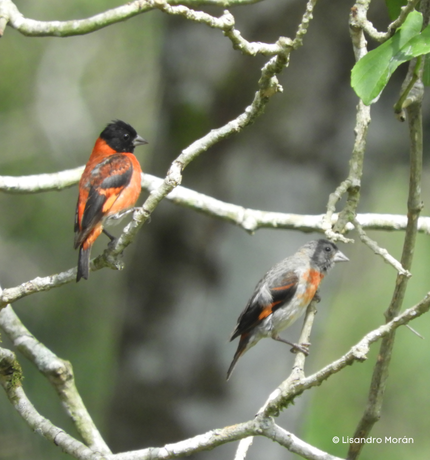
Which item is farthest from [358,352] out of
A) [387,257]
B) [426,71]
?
[426,71]

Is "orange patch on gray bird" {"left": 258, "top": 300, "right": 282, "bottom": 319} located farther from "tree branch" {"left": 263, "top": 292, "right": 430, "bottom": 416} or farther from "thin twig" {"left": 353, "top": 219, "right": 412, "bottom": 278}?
"tree branch" {"left": 263, "top": 292, "right": 430, "bottom": 416}

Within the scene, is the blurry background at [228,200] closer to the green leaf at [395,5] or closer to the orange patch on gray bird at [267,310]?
the orange patch on gray bird at [267,310]

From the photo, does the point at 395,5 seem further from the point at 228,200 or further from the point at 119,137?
the point at 119,137

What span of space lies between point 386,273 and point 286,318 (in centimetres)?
602

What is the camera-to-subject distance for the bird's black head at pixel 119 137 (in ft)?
16.4

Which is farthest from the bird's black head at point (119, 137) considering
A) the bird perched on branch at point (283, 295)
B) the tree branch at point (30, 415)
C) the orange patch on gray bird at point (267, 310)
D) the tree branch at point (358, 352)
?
the tree branch at point (358, 352)

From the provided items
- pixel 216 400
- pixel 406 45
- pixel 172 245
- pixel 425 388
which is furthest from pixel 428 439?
pixel 406 45

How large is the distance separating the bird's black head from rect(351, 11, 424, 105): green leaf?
303 centimetres

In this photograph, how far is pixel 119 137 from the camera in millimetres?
5027

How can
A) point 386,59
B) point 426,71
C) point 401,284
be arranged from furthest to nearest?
point 401,284 → point 426,71 → point 386,59

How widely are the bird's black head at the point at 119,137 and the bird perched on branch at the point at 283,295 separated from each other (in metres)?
1.79

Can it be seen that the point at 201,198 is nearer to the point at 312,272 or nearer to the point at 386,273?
the point at 312,272

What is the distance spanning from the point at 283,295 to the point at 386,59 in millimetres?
2063

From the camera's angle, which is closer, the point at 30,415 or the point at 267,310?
the point at 30,415
